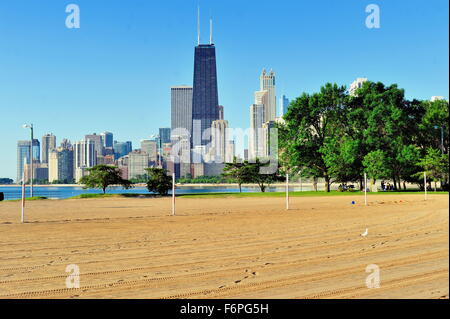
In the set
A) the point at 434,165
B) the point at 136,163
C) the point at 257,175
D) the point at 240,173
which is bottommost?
the point at 257,175

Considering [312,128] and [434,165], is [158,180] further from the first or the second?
[434,165]

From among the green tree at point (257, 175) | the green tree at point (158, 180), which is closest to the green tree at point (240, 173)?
the green tree at point (257, 175)

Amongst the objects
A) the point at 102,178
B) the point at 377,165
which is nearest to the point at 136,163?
the point at 102,178

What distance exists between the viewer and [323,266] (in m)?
9.34

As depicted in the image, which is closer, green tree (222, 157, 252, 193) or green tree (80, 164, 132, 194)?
green tree (80, 164, 132, 194)

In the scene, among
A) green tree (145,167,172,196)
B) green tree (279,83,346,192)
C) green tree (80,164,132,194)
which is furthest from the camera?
green tree (279,83,346,192)

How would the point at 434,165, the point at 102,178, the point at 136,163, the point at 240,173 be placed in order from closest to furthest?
the point at 434,165
the point at 102,178
the point at 240,173
the point at 136,163

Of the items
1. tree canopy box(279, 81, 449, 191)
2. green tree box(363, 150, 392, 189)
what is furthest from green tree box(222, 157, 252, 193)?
green tree box(363, 150, 392, 189)

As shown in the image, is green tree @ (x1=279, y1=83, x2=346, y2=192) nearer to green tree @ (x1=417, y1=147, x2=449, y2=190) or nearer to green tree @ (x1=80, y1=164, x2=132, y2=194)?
green tree @ (x1=417, y1=147, x2=449, y2=190)

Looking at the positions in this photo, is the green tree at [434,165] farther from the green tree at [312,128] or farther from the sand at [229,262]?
the sand at [229,262]

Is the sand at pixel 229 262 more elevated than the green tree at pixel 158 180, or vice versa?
the green tree at pixel 158 180

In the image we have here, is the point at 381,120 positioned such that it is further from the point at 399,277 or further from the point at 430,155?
the point at 399,277

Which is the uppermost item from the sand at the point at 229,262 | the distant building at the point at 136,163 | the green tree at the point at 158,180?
the distant building at the point at 136,163
